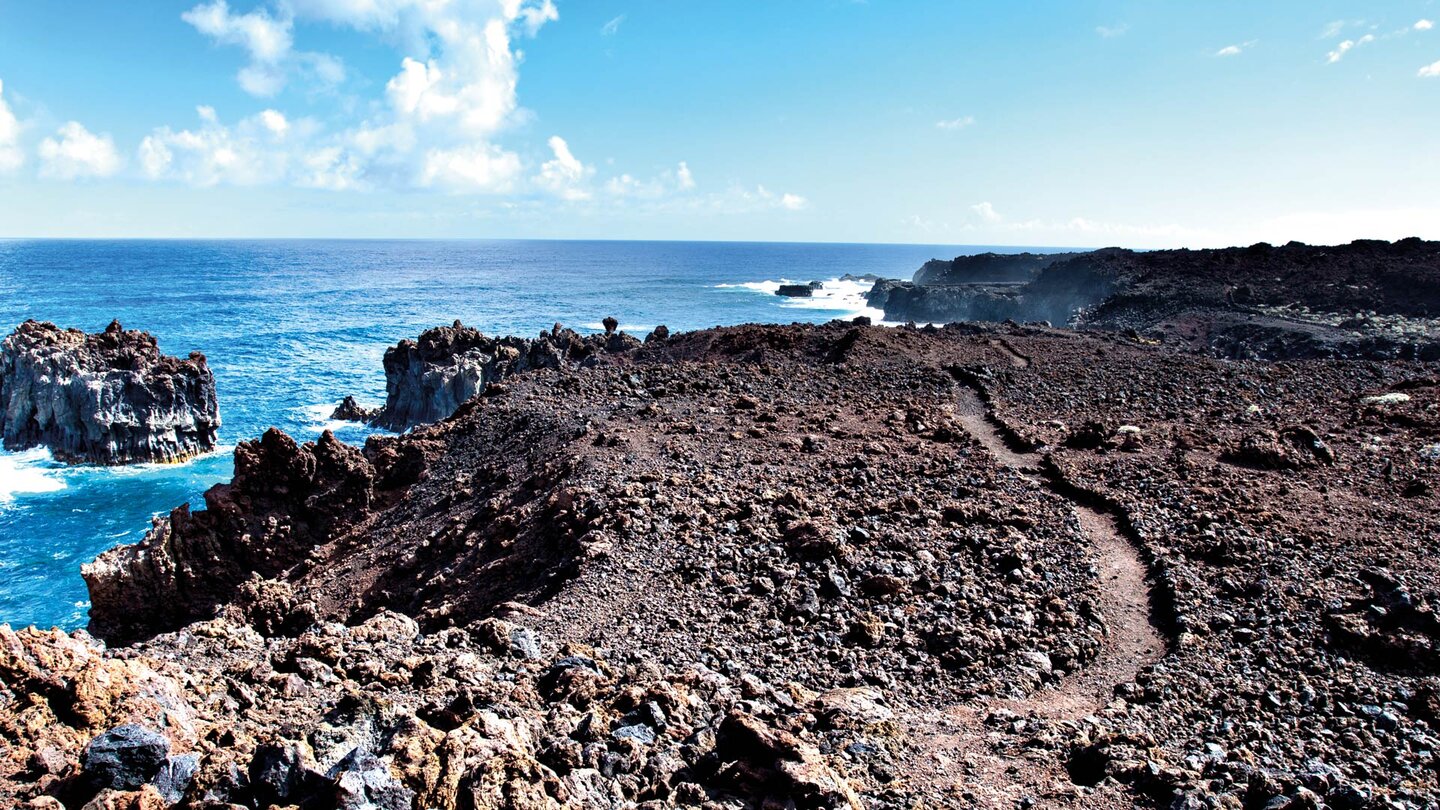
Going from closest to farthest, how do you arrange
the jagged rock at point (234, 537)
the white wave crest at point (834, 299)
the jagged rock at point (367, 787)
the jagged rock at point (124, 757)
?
the jagged rock at point (367, 787) < the jagged rock at point (124, 757) < the jagged rock at point (234, 537) < the white wave crest at point (834, 299)

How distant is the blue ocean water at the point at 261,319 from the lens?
2917 cm

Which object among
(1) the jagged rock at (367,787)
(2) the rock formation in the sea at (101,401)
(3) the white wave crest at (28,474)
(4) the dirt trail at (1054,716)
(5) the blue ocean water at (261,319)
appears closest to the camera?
(1) the jagged rock at (367,787)

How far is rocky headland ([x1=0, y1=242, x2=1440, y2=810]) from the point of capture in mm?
6305

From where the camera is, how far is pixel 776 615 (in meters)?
10.7

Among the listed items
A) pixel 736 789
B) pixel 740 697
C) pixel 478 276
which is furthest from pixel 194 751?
pixel 478 276

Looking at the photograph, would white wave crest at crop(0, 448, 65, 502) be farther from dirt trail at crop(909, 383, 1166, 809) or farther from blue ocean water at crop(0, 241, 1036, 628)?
dirt trail at crop(909, 383, 1166, 809)

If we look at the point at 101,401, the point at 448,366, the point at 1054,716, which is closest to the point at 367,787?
the point at 1054,716

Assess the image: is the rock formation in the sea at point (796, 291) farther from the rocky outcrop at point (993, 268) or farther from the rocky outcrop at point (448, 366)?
the rocky outcrop at point (448, 366)

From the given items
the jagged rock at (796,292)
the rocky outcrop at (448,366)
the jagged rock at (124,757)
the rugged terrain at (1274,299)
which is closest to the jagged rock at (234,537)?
the jagged rock at (124,757)

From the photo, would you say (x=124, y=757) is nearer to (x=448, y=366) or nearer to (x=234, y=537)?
(x=234, y=537)

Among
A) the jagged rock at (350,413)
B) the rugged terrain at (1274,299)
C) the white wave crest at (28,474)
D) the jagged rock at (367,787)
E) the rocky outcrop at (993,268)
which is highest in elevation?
the rocky outcrop at (993,268)

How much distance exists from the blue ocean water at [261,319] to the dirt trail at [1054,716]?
25598 millimetres

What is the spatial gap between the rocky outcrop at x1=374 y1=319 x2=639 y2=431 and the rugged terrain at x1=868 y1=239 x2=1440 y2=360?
32918 mm

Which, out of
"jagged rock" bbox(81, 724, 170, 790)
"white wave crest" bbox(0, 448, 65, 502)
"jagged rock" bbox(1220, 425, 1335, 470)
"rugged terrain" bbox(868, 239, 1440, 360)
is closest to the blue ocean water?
"white wave crest" bbox(0, 448, 65, 502)
